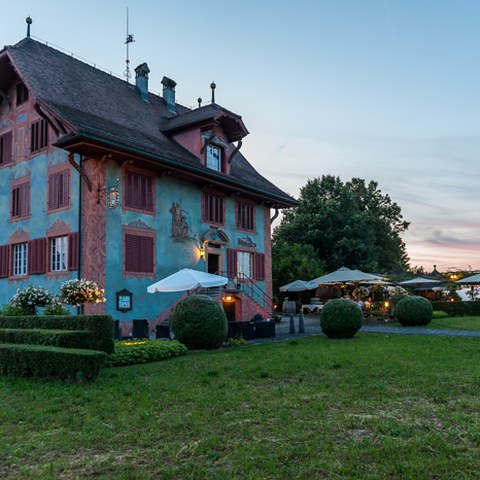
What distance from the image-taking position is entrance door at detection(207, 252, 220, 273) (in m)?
22.7

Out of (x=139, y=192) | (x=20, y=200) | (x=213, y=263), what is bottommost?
(x=213, y=263)

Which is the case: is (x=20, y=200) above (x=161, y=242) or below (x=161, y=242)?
above

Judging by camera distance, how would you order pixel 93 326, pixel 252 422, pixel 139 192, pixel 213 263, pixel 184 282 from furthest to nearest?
1. pixel 213 263
2. pixel 139 192
3. pixel 184 282
4. pixel 93 326
5. pixel 252 422

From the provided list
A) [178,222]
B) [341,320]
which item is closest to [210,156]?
[178,222]

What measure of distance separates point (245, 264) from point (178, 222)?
511 cm

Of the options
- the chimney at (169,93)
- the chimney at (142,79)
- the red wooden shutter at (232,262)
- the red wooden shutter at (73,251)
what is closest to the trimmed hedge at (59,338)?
the red wooden shutter at (73,251)

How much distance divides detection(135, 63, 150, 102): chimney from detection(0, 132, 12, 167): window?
6.65 m

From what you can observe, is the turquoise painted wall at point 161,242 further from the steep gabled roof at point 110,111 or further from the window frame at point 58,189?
the window frame at point 58,189

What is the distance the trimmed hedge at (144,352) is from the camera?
11.0 m

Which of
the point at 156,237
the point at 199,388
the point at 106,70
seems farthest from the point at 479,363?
the point at 106,70

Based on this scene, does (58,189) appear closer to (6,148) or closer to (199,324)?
(6,148)

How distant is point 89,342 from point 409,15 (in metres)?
9.73

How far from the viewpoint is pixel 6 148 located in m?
21.9

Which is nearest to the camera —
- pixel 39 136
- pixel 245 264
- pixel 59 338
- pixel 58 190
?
pixel 59 338
